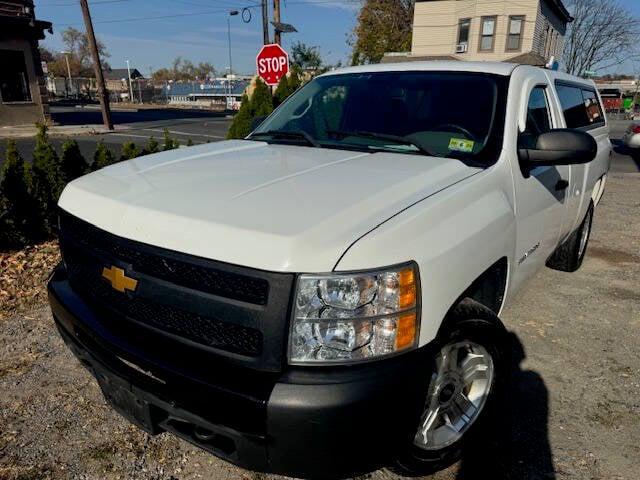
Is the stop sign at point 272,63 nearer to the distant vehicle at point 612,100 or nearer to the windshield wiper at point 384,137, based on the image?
the windshield wiper at point 384,137

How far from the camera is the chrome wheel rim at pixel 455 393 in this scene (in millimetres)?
2088

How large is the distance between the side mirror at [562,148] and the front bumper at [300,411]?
1.43 metres

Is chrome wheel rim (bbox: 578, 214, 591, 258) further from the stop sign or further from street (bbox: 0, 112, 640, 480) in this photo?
the stop sign

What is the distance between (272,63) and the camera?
1005cm

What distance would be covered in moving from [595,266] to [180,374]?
194 inches

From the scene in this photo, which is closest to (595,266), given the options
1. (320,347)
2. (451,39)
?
(320,347)

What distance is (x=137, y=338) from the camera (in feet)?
6.43

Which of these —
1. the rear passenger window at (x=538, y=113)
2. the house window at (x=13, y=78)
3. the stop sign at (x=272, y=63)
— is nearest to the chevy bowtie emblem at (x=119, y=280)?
the rear passenger window at (x=538, y=113)

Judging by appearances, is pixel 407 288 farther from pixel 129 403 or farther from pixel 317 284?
pixel 129 403

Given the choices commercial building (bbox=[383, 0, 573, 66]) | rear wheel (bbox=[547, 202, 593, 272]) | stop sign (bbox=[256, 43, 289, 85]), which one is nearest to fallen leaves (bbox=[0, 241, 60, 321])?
rear wheel (bbox=[547, 202, 593, 272])

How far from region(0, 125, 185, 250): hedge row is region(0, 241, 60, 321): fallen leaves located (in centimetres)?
16

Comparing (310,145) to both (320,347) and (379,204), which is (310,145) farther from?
(320,347)

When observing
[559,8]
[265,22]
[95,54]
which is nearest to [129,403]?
[265,22]

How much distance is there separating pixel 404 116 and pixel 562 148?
91 centimetres
